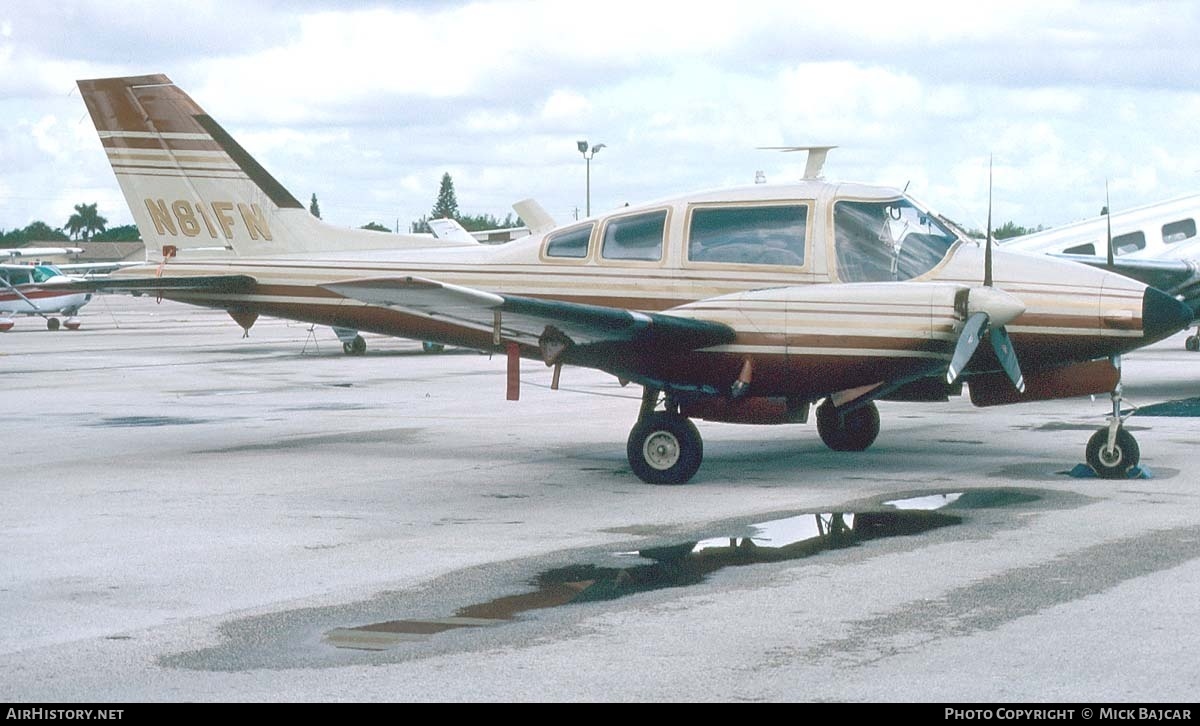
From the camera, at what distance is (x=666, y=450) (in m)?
12.3

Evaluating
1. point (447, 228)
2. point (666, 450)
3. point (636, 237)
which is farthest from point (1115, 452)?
point (447, 228)

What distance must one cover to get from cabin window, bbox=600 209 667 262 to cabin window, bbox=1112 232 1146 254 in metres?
14.2

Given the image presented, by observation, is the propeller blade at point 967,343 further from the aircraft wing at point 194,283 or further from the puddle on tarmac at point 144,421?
the puddle on tarmac at point 144,421

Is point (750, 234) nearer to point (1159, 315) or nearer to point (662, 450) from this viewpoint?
point (662, 450)

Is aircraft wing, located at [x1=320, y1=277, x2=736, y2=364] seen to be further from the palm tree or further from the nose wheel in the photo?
the palm tree

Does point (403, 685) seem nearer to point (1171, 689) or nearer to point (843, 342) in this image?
point (1171, 689)

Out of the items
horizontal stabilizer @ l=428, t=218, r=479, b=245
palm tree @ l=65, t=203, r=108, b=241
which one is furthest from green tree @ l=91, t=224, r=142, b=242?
horizontal stabilizer @ l=428, t=218, r=479, b=245

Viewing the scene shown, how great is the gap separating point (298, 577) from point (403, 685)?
2646 millimetres

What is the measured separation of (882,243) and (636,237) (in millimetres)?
2206

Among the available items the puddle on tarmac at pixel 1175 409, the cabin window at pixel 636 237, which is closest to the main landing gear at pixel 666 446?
the cabin window at pixel 636 237
